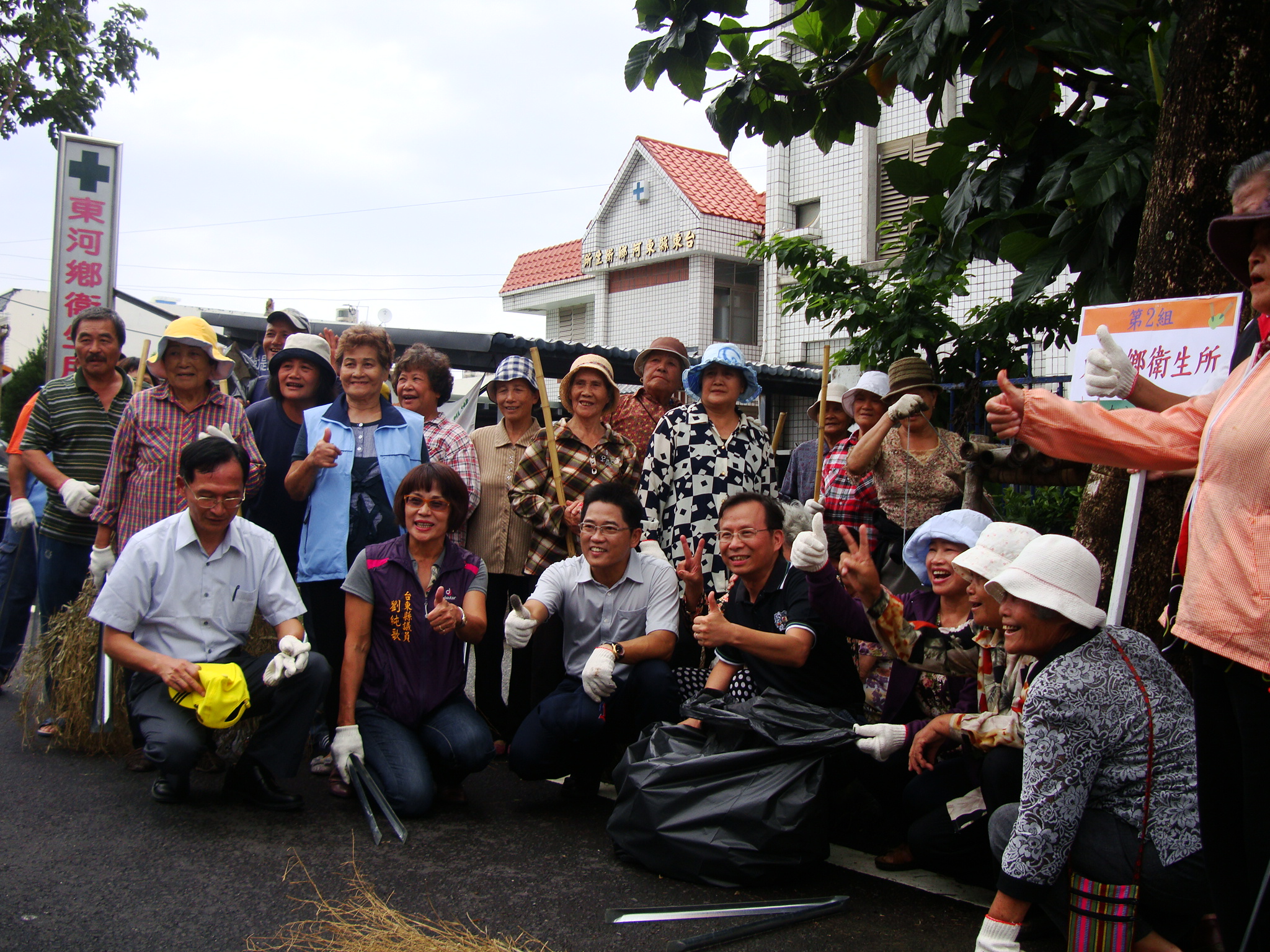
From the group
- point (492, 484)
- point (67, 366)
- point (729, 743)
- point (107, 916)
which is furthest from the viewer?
point (67, 366)

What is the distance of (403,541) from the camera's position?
4.26 metres

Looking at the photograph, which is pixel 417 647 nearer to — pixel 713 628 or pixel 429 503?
pixel 429 503

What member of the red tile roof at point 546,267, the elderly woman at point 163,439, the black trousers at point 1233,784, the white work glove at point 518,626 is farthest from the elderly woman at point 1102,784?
the red tile roof at point 546,267

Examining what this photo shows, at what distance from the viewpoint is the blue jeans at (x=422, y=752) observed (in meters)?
3.87

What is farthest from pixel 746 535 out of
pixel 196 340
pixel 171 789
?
pixel 196 340

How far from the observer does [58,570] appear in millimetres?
5055

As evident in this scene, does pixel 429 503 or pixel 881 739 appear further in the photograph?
pixel 429 503

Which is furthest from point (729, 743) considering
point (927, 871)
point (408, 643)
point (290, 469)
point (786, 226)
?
point (786, 226)

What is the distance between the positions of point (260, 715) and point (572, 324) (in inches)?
777

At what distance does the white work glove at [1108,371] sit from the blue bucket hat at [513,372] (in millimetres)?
3298

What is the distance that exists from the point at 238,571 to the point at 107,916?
149 centimetres

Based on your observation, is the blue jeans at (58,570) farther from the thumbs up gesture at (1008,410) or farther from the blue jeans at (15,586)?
the thumbs up gesture at (1008,410)

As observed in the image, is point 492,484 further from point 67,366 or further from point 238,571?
point 67,366

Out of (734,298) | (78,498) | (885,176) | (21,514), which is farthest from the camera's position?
(734,298)
